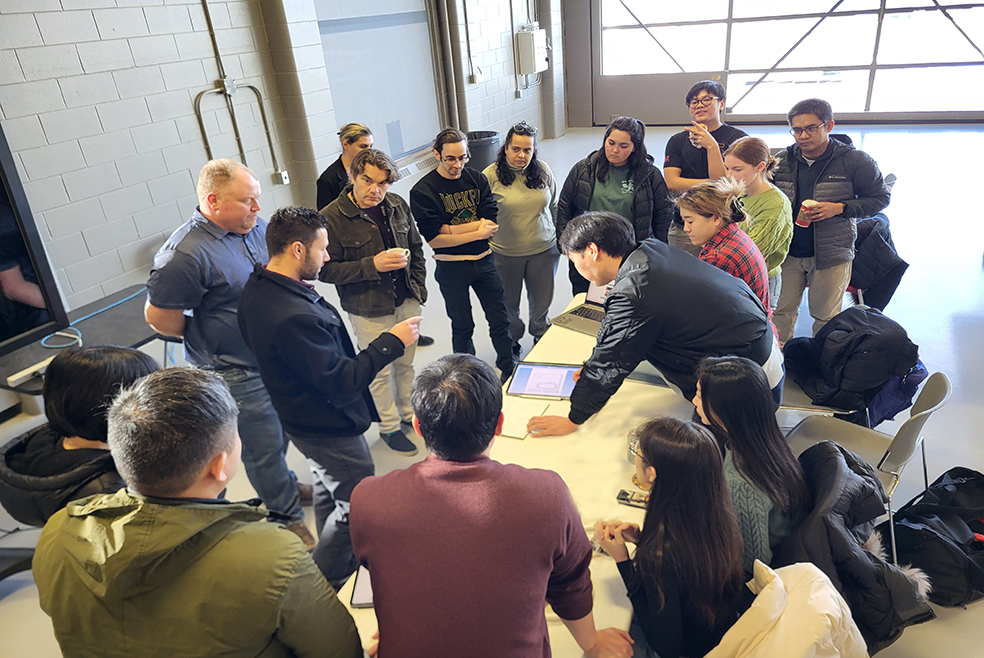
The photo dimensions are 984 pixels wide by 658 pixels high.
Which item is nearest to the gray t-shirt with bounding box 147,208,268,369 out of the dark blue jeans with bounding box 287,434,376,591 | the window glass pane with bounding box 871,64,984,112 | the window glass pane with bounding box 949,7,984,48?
the dark blue jeans with bounding box 287,434,376,591

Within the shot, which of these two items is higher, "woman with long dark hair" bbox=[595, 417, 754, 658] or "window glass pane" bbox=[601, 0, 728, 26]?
"window glass pane" bbox=[601, 0, 728, 26]

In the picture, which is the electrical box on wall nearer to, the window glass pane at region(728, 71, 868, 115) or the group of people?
the window glass pane at region(728, 71, 868, 115)

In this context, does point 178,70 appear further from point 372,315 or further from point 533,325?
point 533,325

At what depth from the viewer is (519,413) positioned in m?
2.37

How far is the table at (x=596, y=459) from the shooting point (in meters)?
1.61

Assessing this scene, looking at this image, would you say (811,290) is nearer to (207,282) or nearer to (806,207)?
(806,207)

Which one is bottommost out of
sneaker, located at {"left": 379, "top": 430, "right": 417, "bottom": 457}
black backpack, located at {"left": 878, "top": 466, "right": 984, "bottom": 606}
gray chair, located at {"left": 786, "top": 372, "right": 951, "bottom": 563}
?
sneaker, located at {"left": 379, "top": 430, "right": 417, "bottom": 457}

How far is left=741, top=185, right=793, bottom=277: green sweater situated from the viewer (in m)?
3.02

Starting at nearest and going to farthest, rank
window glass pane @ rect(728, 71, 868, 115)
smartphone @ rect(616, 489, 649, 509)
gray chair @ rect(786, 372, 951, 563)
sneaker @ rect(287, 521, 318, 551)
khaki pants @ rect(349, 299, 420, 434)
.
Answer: smartphone @ rect(616, 489, 649, 509) → gray chair @ rect(786, 372, 951, 563) → sneaker @ rect(287, 521, 318, 551) → khaki pants @ rect(349, 299, 420, 434) → window glass pane @ rect(728, 71, 868, 115)

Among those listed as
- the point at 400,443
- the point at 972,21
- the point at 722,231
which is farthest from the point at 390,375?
the point at 972,21

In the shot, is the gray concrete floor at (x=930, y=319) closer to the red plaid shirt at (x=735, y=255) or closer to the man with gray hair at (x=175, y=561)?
the red plaid shirt at (x=735, y=255)

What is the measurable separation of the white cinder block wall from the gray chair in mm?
3993

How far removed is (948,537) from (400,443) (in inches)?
93.7

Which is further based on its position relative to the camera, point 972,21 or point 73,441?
point 972,21
